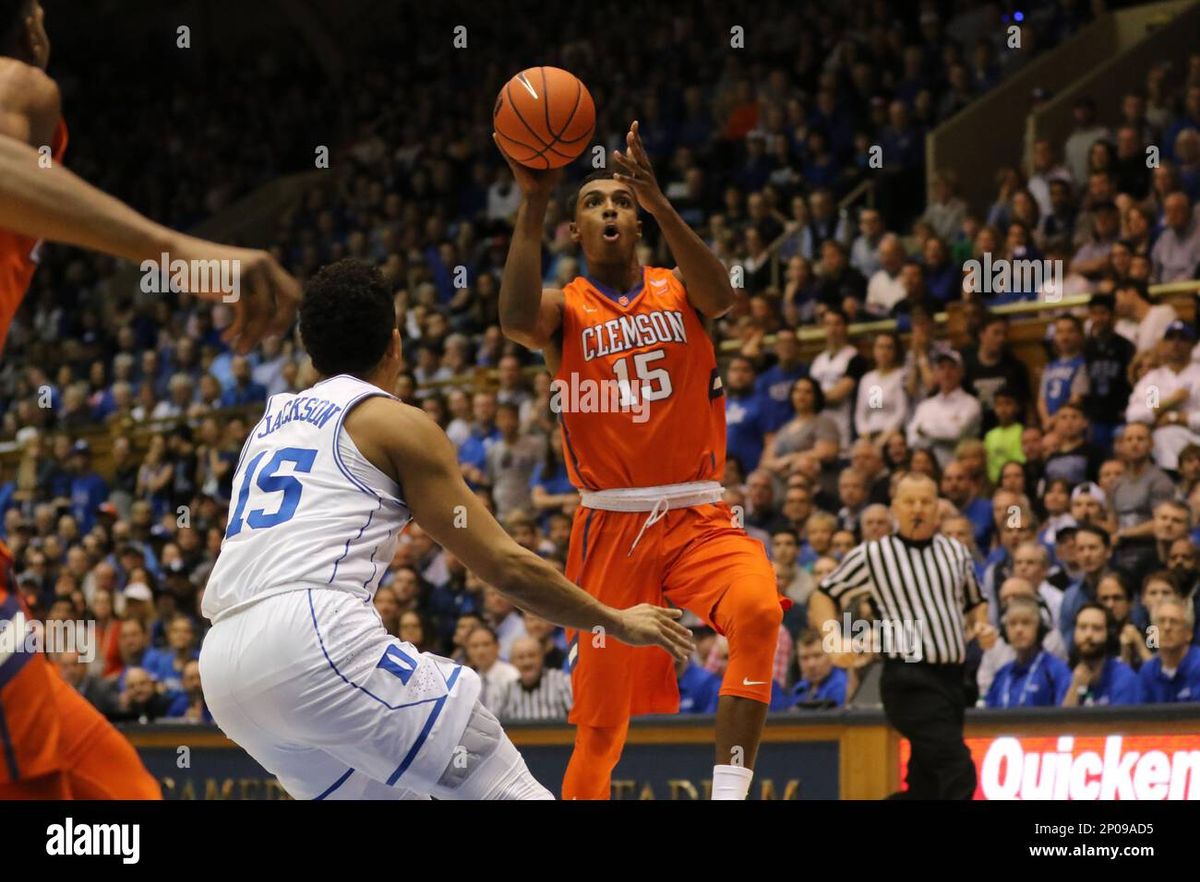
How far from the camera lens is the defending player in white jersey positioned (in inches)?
160

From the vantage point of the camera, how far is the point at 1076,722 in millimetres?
7641

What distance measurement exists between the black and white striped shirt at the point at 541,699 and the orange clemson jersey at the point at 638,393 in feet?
12.2

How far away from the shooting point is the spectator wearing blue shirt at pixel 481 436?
12.0 metres

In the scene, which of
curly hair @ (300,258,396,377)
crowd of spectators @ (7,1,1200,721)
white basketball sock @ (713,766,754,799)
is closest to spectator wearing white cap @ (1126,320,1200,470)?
crowd of spectators @ (7,1,1200,721)

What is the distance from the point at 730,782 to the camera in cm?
538

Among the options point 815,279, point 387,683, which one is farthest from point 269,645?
point 815,279

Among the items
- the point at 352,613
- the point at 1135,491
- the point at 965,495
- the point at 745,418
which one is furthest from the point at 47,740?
the point at 745,418

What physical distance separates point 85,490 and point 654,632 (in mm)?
12115

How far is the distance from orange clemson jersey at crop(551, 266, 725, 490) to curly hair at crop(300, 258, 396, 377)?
5.37ft

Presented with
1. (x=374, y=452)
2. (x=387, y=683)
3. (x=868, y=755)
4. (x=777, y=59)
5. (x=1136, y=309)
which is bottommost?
(x=868, y=755)

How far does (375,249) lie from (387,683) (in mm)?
12650

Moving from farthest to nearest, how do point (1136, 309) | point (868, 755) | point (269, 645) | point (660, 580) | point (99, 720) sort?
1. point (1136, 309)
2. point (868, 755)
3. point (660, 580)
4. point (269, 645)
5. point (99, 720)

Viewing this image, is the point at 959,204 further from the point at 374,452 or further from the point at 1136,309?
the point at 374,452

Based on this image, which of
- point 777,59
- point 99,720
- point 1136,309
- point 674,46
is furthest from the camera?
point 674,46
